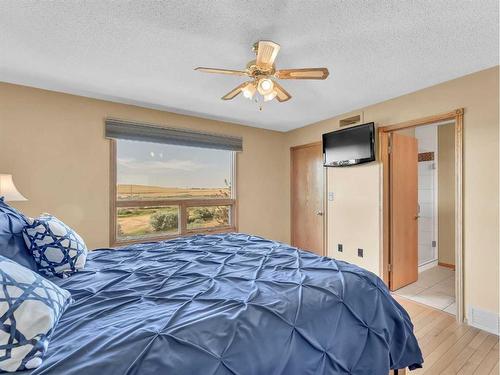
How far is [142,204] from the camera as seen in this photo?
3.44m

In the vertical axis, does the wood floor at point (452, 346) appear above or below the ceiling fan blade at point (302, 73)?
below

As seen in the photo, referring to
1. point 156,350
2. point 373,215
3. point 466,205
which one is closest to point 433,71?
point 466,205

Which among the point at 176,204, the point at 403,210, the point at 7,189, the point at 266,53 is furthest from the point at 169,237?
the point at 403,210

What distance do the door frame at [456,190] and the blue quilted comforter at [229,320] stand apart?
1.46 m

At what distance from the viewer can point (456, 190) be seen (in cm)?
254

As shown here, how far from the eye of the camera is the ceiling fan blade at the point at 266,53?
66.8 inches

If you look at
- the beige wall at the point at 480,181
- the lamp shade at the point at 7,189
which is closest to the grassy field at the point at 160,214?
the lamp shade at the point at 7,189

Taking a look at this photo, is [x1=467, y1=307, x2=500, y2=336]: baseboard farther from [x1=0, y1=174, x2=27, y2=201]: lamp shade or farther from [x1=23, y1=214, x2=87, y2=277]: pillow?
[x1=0, y1=174, x2=27, y2=201]: lamp shade

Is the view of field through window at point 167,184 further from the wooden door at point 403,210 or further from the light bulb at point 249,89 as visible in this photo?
the wooden door at point 403,210

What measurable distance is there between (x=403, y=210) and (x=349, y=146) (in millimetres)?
1096

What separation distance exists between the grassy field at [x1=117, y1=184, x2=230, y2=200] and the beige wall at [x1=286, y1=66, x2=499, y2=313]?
10.0 ft

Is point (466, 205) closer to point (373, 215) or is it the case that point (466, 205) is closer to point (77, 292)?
point (373, 215)

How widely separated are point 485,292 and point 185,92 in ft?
11.6

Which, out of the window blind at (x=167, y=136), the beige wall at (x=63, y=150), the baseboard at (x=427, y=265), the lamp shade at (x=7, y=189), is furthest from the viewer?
the baseboard at (x=427, y=265)
